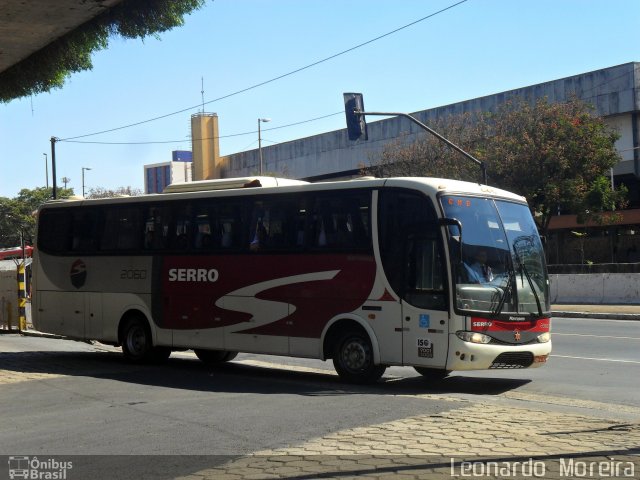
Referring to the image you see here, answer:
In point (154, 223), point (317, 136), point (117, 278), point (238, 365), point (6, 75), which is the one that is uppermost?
point (317, 136)

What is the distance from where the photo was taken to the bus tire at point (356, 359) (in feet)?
41.5

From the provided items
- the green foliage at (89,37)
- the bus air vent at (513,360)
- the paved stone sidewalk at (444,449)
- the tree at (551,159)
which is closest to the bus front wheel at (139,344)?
the green foliage at (89,37)

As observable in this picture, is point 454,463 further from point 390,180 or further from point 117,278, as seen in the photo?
point 117,278

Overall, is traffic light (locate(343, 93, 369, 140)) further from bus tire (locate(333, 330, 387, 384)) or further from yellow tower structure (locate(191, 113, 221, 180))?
yellow tower structure (locate(191, 113, 221, 180))

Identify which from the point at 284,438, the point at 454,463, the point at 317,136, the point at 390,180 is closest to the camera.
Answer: the point at 454,463

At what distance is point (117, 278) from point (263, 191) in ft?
13.5

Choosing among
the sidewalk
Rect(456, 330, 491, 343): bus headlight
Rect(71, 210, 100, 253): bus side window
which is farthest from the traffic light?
Rect(456, 330, 491, 343): bus headlight

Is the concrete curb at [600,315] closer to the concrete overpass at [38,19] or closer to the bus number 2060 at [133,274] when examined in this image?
the bus number 2060 at [133,274]

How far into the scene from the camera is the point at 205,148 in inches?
2719

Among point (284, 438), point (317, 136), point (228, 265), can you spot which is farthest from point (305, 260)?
point (317, 136)

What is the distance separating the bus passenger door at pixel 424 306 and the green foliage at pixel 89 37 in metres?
6.58

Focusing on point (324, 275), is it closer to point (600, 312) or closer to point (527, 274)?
point (527, 274)

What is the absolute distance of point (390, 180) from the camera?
42.2 ft

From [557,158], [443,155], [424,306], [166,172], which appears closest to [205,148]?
[443,155]
